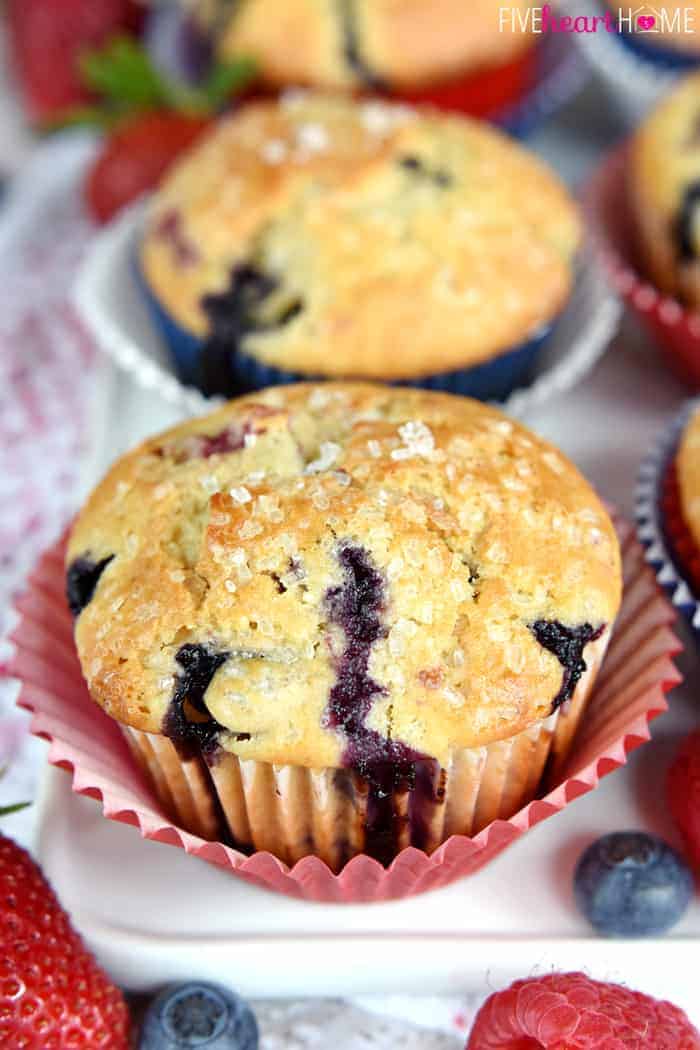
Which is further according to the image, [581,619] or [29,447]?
[29,447]

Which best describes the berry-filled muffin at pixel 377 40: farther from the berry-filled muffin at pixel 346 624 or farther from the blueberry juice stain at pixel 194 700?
the blueberry juice stain at pixel 194 700

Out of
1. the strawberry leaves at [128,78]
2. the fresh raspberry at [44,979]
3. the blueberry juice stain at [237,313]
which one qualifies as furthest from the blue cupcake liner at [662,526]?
the strawberry leaves at [128,78]

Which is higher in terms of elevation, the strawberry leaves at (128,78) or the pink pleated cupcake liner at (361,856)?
the strawberry leaves at (128,78)

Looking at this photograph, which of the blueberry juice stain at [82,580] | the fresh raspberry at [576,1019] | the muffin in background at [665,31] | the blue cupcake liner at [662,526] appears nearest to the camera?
the fresh raspberry at [576,1019]

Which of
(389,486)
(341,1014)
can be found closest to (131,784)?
(341,1014)

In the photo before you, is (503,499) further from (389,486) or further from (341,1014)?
(341,1014)

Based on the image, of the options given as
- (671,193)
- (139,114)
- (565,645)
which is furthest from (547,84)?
(565,645)

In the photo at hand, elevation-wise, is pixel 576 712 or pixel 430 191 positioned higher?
pixel 430 191
